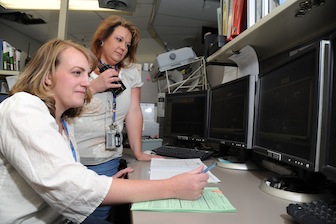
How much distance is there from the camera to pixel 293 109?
0.77m

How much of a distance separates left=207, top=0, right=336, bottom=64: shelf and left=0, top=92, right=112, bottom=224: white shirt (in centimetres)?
76

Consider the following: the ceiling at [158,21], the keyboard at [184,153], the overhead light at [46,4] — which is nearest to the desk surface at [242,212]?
the keyboard at [184,153]

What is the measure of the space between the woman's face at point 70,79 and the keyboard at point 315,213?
28.1 inches

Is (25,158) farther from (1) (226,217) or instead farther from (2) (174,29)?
(2) (174,29)

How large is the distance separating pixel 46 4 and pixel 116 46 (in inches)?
88.9

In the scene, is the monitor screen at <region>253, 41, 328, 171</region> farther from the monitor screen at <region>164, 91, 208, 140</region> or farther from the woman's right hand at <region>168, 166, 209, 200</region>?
the monitor screen at <region>164, 91, 208, 140</region>

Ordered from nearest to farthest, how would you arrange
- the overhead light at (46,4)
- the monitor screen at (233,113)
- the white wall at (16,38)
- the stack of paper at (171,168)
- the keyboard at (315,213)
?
the keyboard at (315,213) → the stack of paper at (171,168) → the monitor screen at (233,113) → the overhead light at (46,4) → the white wall at (16,38)

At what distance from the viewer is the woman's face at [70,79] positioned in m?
0.80

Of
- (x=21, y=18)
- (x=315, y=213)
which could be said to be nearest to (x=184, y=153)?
(x=315, y=213)

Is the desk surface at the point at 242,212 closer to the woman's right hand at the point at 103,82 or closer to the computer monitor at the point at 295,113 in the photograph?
the computer monitor at the point at 295,113

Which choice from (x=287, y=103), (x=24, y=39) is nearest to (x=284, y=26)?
(x=287, y=103)

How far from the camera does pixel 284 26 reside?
0.93m

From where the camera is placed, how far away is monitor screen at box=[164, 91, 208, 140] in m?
1.65

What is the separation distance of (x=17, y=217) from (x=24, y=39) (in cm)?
457
